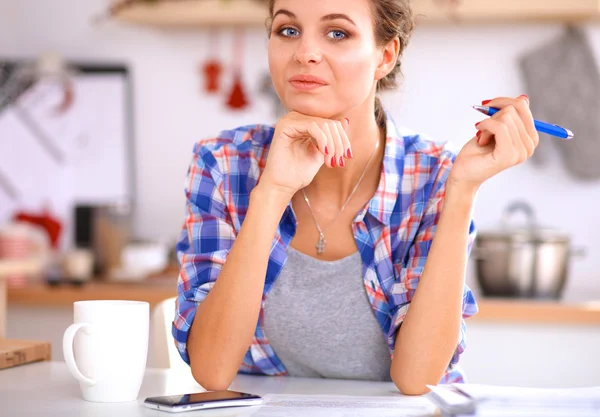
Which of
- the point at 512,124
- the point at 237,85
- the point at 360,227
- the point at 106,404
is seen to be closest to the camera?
the point at 106,404

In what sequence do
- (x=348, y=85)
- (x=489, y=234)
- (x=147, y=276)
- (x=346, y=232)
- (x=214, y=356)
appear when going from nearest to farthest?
(x=214, y=356) → (x=348, y=85) → (x=346, y=232) → (x=489, y=234) → (x=147, y=276)

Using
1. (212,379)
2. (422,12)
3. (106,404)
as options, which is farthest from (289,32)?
(422,12)

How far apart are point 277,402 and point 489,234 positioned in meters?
1.56

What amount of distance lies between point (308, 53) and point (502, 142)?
13.1 inches

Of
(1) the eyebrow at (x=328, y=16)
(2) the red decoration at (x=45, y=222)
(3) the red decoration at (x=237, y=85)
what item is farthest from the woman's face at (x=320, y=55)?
(2) the red decoration at (x=45, y=222)

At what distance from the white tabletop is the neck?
1.26ft

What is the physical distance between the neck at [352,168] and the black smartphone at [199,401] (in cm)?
60

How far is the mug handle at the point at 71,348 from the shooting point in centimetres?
91

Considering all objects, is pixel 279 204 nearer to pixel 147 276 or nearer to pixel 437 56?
pixel 147 276

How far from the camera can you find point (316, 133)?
3.92ft

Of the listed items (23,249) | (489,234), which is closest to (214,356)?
(489,234)

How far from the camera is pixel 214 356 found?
3.83 feet

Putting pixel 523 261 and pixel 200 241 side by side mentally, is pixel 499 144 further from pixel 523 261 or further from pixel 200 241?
pixel 523 261

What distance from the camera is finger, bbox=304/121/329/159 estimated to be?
119cm
